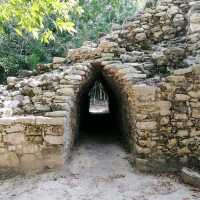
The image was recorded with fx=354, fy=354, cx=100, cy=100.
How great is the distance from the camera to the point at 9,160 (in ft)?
20.4

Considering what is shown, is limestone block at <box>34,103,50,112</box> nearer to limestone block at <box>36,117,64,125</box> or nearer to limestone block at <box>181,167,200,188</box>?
limestone block at <box>36,117,64,125</box>

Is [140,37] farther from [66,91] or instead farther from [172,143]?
[172,143]

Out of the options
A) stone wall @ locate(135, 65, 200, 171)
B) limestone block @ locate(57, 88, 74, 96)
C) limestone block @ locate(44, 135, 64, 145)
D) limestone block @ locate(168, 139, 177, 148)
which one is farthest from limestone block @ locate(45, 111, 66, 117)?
limestone block @ locate(168, 139, 177, 148)

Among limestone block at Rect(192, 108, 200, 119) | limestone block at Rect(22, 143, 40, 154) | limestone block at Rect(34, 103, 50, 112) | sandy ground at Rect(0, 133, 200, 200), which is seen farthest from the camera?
limestone block at Rect(34, 103, 50, 112)

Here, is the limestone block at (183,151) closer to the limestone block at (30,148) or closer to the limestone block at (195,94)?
the limestone block at (195,94)

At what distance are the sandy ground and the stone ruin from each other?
26cm

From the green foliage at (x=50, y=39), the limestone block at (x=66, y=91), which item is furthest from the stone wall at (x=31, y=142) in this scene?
the green foliage at (x=50, y=39)

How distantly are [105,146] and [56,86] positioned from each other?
1845 millimetres

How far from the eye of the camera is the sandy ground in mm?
5262

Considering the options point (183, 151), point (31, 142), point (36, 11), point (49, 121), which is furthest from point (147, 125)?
point (36, 11)

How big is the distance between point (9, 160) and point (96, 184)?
1643mm

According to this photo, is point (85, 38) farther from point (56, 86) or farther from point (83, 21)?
point (56, 86)

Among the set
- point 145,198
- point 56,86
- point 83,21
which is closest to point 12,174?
point 56,86

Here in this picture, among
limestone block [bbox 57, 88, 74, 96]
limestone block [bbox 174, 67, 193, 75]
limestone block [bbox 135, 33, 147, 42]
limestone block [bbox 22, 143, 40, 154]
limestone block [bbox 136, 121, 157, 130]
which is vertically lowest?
limestone block [bbox 22, 143, 40, 154]
